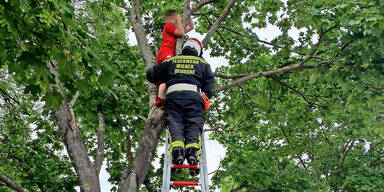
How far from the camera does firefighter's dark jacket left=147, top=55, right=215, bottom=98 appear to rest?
485 cm

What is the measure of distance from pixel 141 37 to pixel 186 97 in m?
2.32

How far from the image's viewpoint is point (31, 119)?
7676 mm

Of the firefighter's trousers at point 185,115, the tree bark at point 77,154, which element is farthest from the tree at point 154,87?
the firefighter's trousers at point 185,115

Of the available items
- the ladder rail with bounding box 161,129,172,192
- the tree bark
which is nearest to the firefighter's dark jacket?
the ladder rail with bounding box 161,129,172,192

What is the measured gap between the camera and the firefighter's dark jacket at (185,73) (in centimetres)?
485

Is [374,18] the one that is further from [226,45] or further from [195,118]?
[226,45]

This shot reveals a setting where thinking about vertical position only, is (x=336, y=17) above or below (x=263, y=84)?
below

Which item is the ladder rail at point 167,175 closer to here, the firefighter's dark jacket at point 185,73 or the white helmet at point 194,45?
the firefighter's dark jacket at point 185,73

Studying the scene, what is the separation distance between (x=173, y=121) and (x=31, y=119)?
4717 mm

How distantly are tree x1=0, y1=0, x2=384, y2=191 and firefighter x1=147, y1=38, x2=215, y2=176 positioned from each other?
520mm

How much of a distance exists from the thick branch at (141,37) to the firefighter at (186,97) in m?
0.89

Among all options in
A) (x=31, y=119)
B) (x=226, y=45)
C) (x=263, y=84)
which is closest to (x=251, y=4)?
(x=226, y=45)

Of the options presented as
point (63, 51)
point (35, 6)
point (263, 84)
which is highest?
point (263, 84)

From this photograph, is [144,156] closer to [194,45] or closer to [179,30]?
[194,45]
